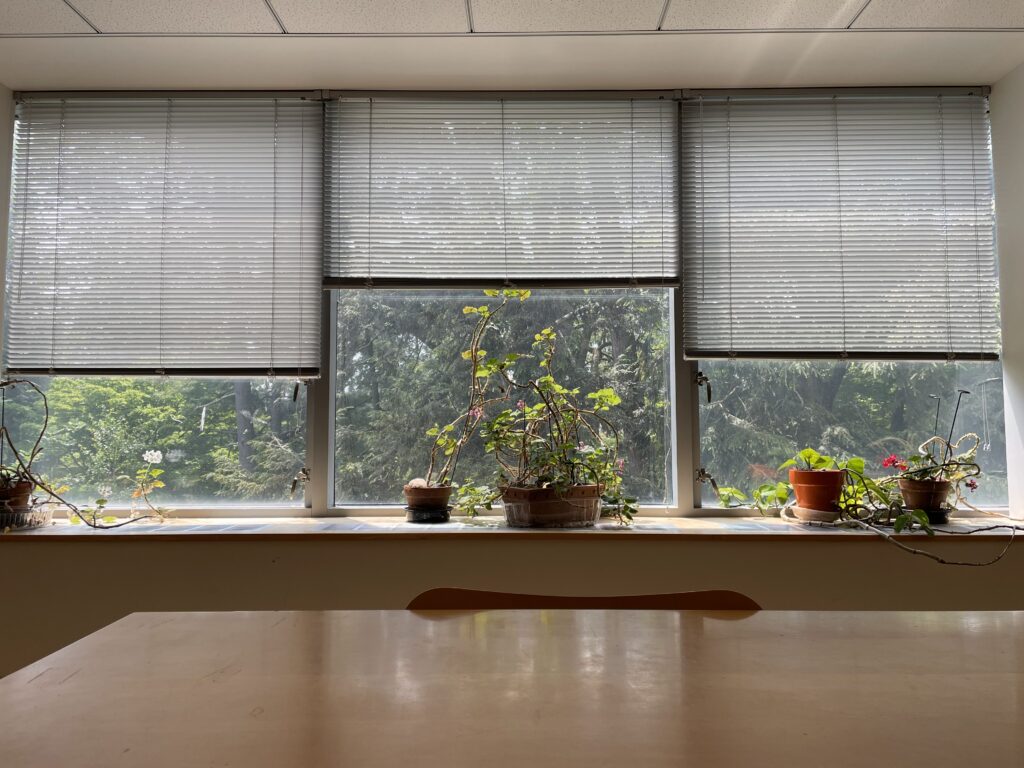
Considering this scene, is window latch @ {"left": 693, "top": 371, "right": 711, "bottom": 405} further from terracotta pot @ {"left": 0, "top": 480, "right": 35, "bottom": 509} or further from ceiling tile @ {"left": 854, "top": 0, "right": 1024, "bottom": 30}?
terracotta pot @ {"left": 0, "top": 480, "right": 35, "bottom": 509}

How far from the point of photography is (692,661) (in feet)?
3.51

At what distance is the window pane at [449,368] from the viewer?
3150 mm

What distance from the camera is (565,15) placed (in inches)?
101

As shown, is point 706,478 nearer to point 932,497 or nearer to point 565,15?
point 932,497

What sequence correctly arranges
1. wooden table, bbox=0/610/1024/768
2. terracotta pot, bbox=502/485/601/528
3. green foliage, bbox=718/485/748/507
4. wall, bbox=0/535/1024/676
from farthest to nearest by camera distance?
green foliage, bbox=718/485/748/507, terracotta pot, bbox=502/485/601/528, wall, bbox=0/535/1024/676, wooden table, bbox=0/610/1024/768

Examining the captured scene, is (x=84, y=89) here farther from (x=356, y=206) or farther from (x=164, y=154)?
(x=356, y=206)

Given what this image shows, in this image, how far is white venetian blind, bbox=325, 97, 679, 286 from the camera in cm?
314

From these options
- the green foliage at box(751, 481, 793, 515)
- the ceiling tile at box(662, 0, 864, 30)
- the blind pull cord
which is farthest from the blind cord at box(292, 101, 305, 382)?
the green foliage at box(751, 481, 793, 515)

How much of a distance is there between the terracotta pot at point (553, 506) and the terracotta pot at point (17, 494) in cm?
197

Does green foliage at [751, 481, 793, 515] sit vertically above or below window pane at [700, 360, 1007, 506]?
below

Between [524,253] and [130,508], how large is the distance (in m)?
2.06

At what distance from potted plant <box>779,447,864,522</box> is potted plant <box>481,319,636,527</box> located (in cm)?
68

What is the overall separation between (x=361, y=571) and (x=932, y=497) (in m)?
2.31

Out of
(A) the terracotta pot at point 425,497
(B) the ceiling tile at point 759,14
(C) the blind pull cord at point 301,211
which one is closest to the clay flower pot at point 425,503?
(A) the terracotta pot at point 425,497
